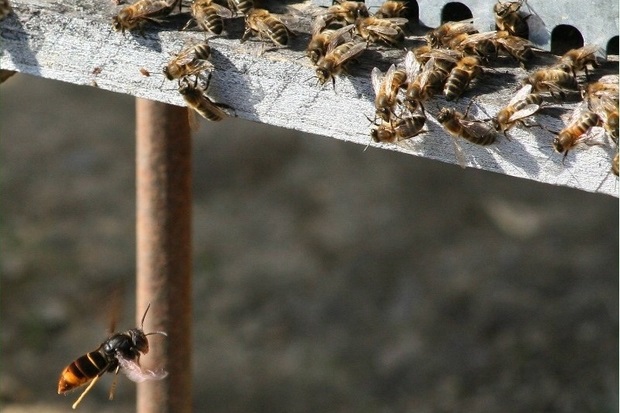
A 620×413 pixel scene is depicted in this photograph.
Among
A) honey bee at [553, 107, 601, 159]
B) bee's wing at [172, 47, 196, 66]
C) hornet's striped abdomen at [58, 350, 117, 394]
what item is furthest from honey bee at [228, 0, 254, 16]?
hornet's striped abdomen at [58, 350, 117, 394]

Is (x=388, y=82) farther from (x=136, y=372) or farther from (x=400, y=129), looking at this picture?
(x=136, y=372)

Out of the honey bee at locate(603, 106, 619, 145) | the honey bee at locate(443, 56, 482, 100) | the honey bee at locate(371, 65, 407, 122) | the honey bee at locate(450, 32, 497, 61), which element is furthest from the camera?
the honey bee at locate(450, 32, 497, 61)

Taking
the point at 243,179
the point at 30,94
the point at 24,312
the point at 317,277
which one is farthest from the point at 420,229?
the point at 30,94

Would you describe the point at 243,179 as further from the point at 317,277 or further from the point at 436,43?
the point at 436,43

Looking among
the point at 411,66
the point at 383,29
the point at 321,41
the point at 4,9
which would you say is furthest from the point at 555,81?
the point at 4,9

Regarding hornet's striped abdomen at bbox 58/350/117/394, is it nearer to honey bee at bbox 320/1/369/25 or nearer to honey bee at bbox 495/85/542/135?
honey bee at bbox 320/1/369/25

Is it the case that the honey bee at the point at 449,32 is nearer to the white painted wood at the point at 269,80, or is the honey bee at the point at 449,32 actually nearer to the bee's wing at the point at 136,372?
the white painted wood at the point at 269,80
